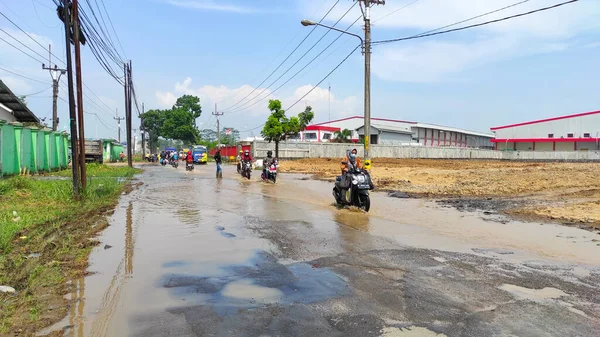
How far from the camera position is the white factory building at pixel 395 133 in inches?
2562

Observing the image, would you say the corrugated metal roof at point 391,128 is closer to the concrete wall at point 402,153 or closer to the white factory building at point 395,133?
the white factory building at point 395,133

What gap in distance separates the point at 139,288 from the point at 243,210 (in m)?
7.03

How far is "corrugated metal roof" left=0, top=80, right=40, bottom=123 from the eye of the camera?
77.1ft

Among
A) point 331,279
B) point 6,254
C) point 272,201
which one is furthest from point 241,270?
point 272,201

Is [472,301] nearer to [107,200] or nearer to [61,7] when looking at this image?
[107,200]

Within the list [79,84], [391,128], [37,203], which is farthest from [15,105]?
[391,128]

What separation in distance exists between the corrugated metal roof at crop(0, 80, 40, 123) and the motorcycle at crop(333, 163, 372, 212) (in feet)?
63.9

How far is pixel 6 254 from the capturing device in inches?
256

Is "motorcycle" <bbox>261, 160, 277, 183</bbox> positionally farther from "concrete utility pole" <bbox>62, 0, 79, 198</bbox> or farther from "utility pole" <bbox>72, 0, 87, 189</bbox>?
"concrete utility pole" <bbox>62, 0, 79, 198</bbox>

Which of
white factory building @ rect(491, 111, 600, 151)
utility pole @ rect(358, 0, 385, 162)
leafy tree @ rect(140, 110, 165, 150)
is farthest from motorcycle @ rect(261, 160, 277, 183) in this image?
leafy tree @ rect(140, 110, 165, 150)

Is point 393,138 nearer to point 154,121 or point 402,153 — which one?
point 402,153

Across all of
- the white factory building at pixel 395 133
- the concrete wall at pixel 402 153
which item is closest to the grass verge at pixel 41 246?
the concrete wall at pixel 402 153

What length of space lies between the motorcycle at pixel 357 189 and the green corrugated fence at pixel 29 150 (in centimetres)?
1502

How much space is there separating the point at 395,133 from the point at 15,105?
51846 mm
